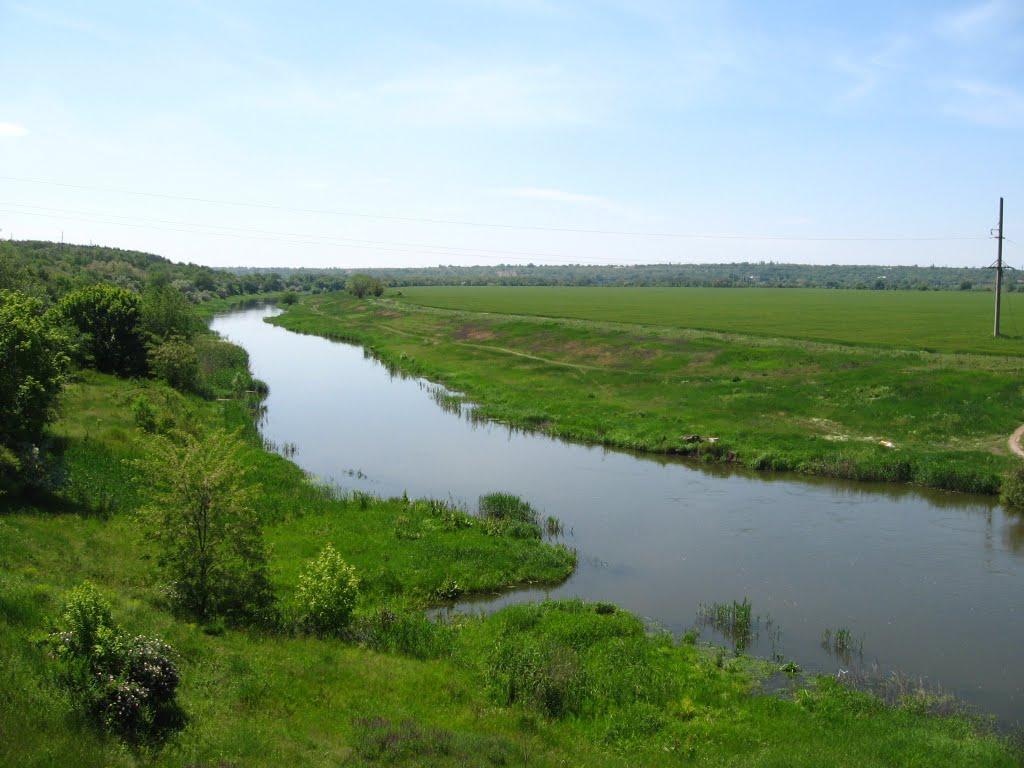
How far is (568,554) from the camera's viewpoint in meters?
24.0

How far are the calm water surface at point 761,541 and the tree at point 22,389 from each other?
11669 mm

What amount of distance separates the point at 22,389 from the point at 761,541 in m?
24.1

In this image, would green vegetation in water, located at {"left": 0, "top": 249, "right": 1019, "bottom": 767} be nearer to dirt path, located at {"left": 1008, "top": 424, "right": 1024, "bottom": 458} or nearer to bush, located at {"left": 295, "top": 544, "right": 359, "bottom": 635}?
bush, located at {"left": 295, "top": 544, "right": 359, "bottom": 635}

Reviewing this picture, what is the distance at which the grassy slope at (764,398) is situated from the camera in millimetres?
35750

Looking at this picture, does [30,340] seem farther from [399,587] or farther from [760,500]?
[760,500]

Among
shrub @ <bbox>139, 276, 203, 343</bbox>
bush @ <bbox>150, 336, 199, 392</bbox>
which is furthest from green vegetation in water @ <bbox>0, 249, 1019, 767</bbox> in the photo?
shrub @ <bbox>139, 276, 203, 343</bbox>

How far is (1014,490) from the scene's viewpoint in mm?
29344

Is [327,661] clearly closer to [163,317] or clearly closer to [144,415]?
[144,415]

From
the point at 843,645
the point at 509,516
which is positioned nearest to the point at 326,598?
the point at 509,516

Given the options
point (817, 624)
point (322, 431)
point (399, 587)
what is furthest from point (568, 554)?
point (322, 431)

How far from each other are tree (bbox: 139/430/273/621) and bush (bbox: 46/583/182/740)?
4.44 meters

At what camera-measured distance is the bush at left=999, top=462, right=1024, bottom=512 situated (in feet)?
96.0

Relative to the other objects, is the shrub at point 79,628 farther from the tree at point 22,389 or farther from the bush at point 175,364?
the bush at point 175,364

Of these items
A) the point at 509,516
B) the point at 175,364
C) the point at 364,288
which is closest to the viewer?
the point at 509,516
